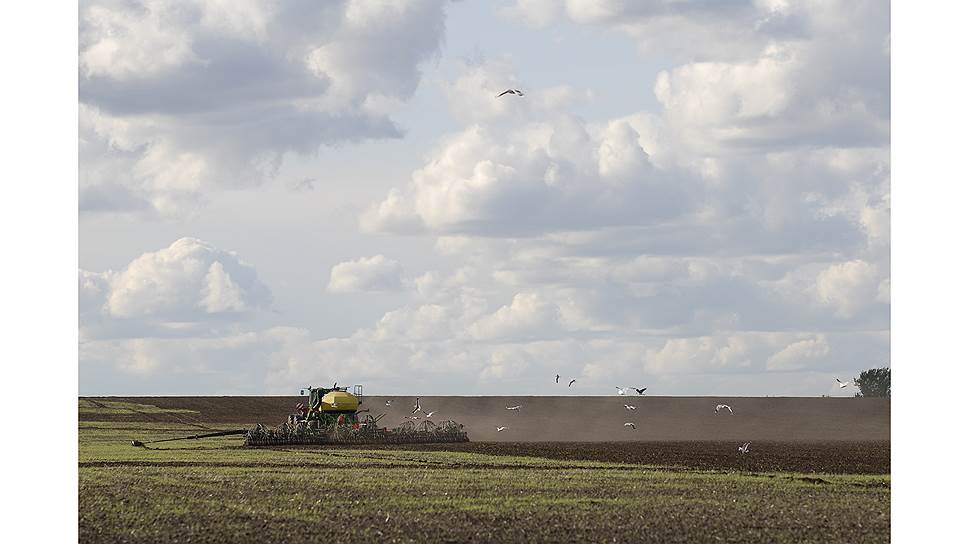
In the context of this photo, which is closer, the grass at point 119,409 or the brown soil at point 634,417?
the brown soil at point 634,417

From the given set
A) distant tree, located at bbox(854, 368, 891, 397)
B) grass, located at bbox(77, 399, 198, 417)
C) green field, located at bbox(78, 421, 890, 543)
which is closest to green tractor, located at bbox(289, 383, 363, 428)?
green field, located at bbox(78, 421, 890, 543)

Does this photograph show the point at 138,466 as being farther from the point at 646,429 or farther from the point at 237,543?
the point at 646,429

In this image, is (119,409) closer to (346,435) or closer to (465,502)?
(346,435)

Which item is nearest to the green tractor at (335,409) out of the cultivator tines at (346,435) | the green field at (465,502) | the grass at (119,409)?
the cultivator tines at (346,435)

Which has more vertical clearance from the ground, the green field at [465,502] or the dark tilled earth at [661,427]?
the green field at [465,502]

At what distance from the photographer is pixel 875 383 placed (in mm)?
174750

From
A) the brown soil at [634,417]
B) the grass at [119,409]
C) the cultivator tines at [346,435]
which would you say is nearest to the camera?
the cultivator tines at [346,435]

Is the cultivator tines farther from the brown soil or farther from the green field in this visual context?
the green field

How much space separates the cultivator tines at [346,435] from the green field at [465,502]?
18150 millimetres

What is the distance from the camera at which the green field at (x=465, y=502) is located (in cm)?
3491

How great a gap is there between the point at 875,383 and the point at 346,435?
11131 cm

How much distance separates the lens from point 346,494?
44531 mm

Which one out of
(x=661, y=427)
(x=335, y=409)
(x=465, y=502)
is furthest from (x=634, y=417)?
(x=465, y=502)

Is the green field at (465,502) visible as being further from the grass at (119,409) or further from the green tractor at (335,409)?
the grass at (119,409)
